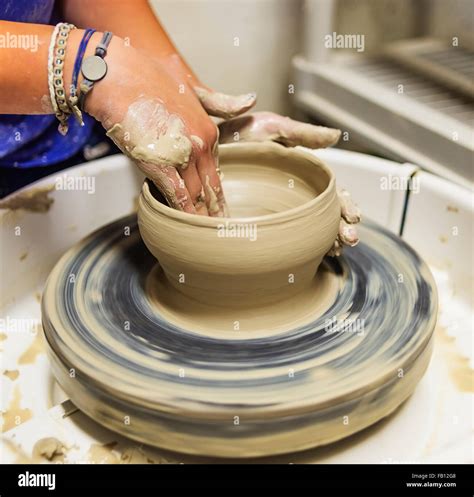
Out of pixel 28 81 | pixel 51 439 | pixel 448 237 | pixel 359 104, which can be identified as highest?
pixel 28 81

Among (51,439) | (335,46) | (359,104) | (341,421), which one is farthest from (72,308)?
(335,46)

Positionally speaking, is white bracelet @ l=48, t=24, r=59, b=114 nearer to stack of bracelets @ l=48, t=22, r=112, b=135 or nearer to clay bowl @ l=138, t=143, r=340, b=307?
stack of bracelets @ l=48, t=22, r=112, b=135

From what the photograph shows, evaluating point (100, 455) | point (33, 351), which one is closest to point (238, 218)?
point (100, 455)

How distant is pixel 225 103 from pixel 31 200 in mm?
497

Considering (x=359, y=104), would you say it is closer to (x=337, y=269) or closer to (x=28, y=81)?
(x=337, y=269)

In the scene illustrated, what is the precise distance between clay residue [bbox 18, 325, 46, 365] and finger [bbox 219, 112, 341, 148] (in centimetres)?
55

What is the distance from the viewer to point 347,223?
3.37ft

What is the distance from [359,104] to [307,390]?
1138mm

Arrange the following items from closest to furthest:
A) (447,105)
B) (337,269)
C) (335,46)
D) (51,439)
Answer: (51,439) → (337,269) → (447,105) → (335,46)

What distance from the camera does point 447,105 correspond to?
1632mm

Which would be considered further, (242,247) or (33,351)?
(33,351)

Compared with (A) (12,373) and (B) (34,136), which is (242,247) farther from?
(B) (34,136)

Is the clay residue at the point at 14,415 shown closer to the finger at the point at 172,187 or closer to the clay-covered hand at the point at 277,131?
the finger at the point at 172,187

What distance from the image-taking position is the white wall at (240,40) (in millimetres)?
2049
